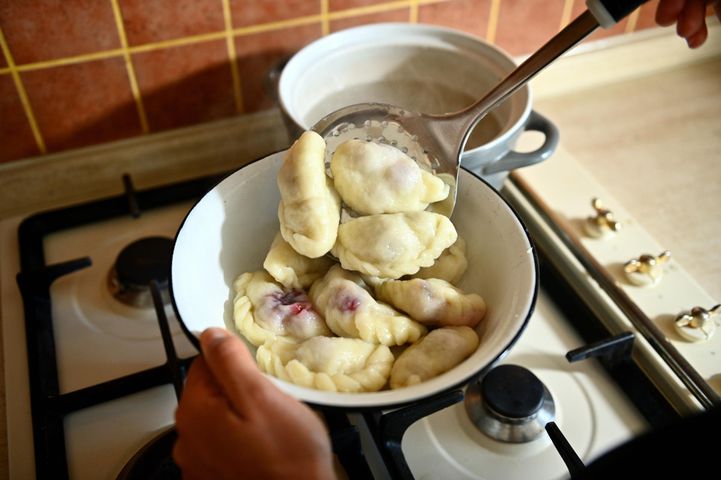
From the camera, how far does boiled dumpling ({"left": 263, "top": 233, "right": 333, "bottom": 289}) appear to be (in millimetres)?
526

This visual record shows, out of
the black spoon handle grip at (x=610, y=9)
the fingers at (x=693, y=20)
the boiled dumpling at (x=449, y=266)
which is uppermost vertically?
the fingers at (x=693, y=20)

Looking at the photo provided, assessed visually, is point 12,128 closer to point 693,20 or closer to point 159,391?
point 159,391

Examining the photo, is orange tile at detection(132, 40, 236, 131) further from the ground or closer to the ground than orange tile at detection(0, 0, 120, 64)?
closer to the ground

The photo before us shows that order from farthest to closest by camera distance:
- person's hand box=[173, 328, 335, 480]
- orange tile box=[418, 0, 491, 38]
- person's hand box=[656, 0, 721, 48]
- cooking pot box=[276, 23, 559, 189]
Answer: orange tile box=[418, 0, 491, 38]
cooking pot box=[276, 23, 559, 189]
person's hand box=[656, 0, 721, 48]
person's hand box=[173, 328, 335, 480]

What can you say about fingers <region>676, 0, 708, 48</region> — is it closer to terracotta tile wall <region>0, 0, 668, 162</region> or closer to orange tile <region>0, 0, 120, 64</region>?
terracotta tile wall <region>0, 0, 668, 162</region>

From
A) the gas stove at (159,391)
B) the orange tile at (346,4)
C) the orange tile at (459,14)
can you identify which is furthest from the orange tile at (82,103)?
the orange tile at (459,14)

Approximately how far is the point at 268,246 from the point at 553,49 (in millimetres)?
295

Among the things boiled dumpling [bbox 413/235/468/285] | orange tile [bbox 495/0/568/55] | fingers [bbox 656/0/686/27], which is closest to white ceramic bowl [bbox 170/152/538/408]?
boiled dumpling [bbox 413/235/468/285]

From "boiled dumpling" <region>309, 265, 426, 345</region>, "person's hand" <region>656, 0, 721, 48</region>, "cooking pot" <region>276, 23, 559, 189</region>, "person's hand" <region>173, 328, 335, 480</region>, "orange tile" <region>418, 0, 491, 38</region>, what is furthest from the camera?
"orange tile" <region>418, 0, 491, 38</region>

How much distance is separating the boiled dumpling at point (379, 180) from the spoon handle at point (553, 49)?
0.23ft

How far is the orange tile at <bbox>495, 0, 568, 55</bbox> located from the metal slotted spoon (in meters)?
0.34

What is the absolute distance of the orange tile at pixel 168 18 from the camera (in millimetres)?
688

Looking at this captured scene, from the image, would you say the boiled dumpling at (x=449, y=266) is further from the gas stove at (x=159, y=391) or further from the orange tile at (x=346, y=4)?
the orange tile at (x=346, y=4)

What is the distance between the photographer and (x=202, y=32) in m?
0.73
